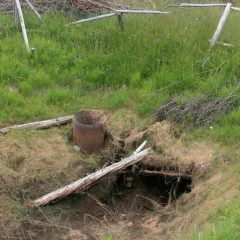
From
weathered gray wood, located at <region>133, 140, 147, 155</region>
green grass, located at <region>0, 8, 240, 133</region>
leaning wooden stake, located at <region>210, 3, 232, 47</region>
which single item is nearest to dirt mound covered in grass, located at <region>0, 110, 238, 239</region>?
weathered gray wood, located at <region>133, 140, 147, 155</region>

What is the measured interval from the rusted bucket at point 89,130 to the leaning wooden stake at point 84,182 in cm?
78

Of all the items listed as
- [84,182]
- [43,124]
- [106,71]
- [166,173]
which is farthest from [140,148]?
[106,71]

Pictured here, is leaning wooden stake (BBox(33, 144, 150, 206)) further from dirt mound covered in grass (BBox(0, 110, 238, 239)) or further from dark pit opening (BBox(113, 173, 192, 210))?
dark pit opening (BBox(113, 173, 192, 210))

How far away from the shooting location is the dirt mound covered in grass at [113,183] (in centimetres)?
427

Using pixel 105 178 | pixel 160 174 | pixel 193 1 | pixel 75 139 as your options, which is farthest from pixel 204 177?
pixel 193 1

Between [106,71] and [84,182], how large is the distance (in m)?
3.38

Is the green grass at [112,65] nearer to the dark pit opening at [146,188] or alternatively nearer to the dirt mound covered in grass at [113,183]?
the dirt mound covered in grass at [113,183]

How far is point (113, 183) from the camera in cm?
557

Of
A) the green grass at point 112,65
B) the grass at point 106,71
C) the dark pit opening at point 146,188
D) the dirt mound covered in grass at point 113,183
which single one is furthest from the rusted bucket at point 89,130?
the dark pit opening at point 146,188

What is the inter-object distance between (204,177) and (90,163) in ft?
6.69

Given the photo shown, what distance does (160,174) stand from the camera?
5535 mm

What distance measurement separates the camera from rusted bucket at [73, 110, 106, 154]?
5570 mm

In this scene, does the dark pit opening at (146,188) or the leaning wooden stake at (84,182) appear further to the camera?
the dark pit opening at (146,188)

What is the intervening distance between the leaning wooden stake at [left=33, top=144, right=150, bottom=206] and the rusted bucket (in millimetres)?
781
